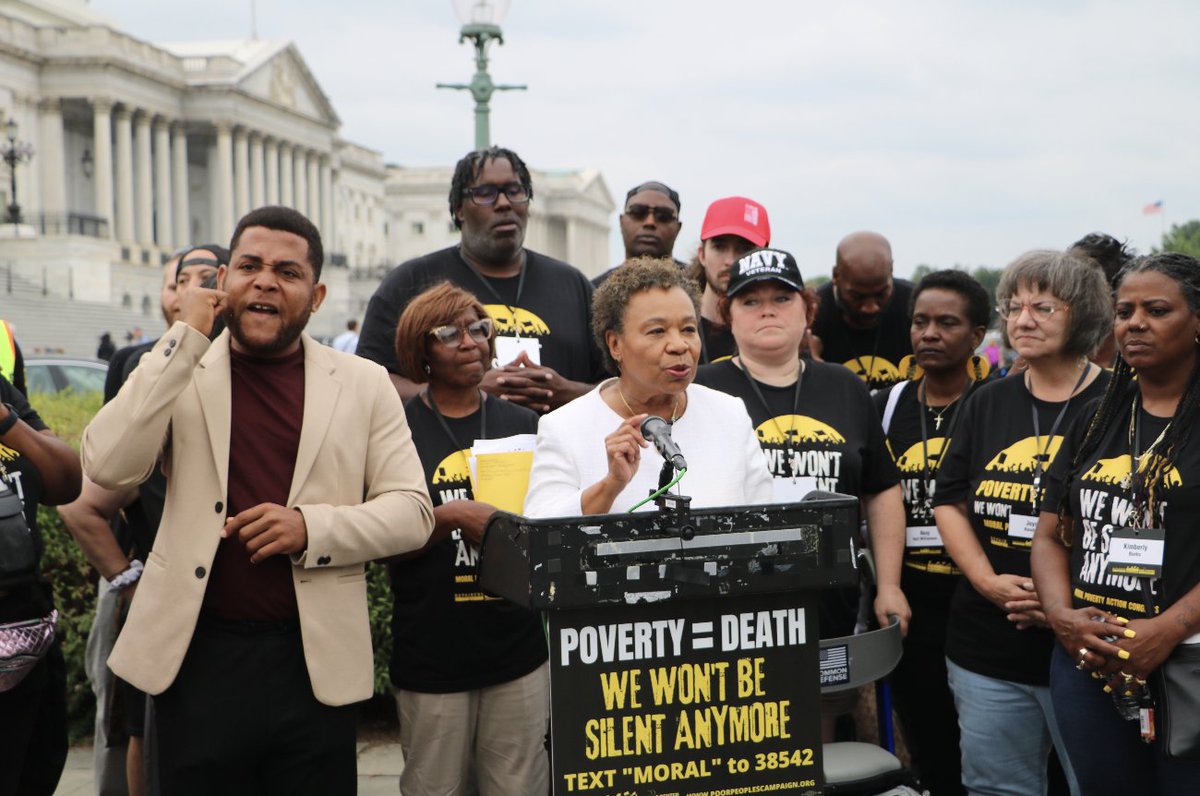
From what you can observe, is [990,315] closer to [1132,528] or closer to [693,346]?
[1132,528]

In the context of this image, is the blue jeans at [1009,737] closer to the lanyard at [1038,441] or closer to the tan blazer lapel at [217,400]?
the lanyard at [1038,441]

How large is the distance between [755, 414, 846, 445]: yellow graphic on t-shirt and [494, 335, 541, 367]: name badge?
1054 millimetres

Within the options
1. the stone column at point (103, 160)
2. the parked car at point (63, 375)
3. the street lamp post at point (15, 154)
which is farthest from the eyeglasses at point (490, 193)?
the stone column at point (103, 160)

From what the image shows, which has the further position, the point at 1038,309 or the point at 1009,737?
the point at 1038,309

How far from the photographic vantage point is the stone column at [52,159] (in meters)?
63.8

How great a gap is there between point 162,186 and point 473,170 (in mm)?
72910

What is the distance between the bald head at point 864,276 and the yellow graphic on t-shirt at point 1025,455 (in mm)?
1585

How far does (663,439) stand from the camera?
3039 millimetres

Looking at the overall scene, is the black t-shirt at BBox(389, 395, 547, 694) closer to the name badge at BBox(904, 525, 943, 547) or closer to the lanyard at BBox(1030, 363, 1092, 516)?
the name badge at BBox(904, 525, 943, 547)

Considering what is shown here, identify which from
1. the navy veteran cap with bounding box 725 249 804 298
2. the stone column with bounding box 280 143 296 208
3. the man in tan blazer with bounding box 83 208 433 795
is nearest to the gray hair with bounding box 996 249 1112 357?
the navy veteran cap with bounding box 725 249 804 298

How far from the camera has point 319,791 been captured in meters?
3.69

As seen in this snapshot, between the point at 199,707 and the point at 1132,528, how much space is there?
277 centimetres

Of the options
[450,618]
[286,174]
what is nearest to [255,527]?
[450,618]

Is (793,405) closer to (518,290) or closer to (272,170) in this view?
(518,290)
